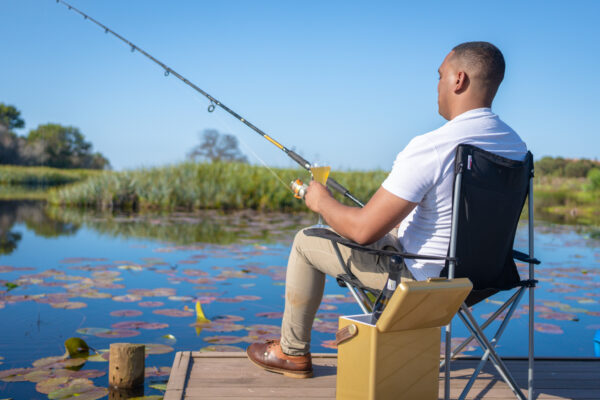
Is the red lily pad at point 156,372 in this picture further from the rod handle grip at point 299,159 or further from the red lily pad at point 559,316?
the red lily pad at point 559,316

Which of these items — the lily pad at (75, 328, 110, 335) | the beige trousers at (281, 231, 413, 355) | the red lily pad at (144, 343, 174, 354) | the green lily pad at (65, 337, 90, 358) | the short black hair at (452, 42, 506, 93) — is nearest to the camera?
the short black hair at (452, 42, 506, 93)

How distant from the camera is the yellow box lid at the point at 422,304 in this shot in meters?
1.26

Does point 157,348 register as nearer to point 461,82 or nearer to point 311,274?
point 311,274

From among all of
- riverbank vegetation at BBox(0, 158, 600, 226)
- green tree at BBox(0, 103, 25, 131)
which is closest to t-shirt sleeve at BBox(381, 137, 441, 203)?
riverbank vegetation at BBox(0, 158, 600, 226)

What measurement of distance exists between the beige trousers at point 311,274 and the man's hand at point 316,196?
0.15 metres

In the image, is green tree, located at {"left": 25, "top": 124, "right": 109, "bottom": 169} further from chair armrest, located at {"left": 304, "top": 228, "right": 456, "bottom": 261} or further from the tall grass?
chair armrest, located at {"left": 304, "top": 228, "right": 456, "bottom": 261}

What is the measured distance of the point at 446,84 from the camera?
163cm

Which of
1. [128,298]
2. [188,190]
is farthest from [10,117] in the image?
[128,298]

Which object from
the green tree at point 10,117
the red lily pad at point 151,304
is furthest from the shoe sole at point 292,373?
the green tree at point 10,117

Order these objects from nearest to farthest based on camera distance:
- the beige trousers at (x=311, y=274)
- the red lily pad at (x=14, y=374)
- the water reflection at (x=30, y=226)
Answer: the beige trousers at (x=311, y=274), the red lily pad at (x=14, y=374), the water reflection at (x=30, y=226)

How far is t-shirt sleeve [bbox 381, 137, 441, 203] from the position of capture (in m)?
1.45

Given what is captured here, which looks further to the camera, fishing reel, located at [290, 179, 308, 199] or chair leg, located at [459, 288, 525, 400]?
fishing reel, located at [290, 179, 308, 199]

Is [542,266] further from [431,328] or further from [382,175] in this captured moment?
[382,175]

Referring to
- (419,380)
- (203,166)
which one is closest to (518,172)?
(419,380)
